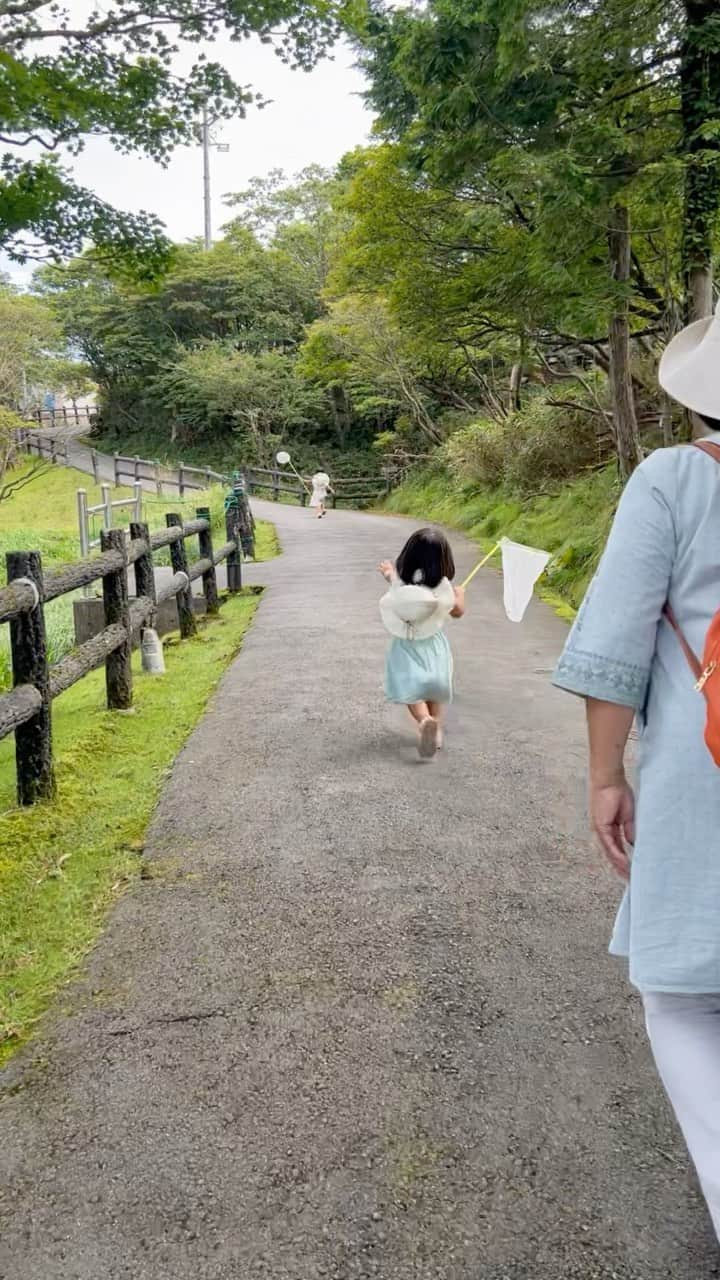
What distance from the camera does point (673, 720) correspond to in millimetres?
1364

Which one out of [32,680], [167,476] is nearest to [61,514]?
[167,476]

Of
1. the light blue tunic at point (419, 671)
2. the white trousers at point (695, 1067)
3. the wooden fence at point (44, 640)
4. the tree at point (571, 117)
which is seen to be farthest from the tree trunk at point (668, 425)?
the white trousers at point (695, 1067)

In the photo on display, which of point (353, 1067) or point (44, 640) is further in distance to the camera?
point (44, 640)

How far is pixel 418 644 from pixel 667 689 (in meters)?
3.33

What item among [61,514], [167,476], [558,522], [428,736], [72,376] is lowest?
[61,514]

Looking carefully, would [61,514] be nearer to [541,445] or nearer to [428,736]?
[541,445]

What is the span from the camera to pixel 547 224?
7410 mm

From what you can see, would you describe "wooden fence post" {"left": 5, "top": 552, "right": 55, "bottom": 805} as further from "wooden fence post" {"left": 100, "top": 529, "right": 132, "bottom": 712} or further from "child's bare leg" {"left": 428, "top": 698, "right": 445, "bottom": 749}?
"child's bare leg" {"left": 428, "top": 698, "right": 445, "bottom": 749}

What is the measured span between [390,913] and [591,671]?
1818mm

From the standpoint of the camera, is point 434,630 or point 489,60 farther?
point 489,60

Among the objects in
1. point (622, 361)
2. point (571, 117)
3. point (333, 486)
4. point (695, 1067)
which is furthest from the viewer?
point (333, 486)

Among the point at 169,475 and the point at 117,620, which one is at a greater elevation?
the point at 117,620

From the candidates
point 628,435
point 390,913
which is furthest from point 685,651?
point 628,435

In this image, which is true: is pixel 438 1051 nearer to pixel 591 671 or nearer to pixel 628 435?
pixel 591 671
